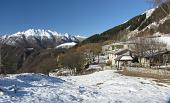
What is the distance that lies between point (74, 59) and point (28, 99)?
91.9 metres

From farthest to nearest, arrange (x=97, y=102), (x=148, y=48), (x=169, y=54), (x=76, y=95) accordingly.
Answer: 1. (x=148, y=48)
2. (x=169, y=54)
3. (x=76, y=95)
4. (x=97, y=102)

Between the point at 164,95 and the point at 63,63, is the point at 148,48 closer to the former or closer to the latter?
the point at 63,63

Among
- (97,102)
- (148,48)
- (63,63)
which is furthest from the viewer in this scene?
(63,63)

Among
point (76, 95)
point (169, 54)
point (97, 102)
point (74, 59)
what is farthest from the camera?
point (74, 59)

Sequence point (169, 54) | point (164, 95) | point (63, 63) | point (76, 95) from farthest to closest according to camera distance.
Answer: point (63, 63) → point (169, 54) → point (164, 95) → point (76, 95)

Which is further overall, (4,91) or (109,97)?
Answer: (109,97)

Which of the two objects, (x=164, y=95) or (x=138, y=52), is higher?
(x=138, y=52)

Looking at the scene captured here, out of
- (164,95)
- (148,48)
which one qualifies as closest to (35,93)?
(164,95)

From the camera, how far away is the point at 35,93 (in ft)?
74.9

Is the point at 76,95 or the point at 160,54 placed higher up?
the point at 160,54

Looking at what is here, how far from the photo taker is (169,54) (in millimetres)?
94750

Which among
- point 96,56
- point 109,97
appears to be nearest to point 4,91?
point 109,97

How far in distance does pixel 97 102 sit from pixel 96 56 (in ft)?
440

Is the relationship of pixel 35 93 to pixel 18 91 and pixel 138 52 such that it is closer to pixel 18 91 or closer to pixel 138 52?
pixel 18 91
